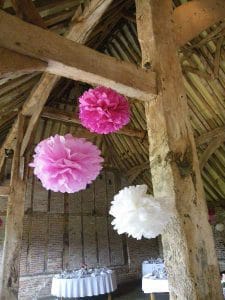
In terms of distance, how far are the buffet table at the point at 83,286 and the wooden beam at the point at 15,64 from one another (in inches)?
189

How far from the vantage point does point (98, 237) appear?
8.98 meters

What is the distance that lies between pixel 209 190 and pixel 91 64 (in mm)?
7560

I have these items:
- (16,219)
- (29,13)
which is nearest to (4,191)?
(16,219)

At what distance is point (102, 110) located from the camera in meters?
1.75

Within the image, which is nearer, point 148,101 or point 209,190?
point 148,101

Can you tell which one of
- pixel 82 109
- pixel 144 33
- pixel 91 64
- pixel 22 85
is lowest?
pixel 82 109

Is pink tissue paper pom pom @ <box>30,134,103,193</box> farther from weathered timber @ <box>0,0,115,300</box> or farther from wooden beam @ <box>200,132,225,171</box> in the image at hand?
wooden beam @ <box>200,132,225,171</box>

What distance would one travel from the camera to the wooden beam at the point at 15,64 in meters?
1.36

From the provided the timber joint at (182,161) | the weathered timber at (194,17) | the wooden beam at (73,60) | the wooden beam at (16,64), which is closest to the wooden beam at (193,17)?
the weathered timber at (194,17)

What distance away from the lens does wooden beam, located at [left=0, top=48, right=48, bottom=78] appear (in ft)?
4.45

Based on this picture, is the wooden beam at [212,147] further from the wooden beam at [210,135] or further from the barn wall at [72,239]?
the barn wall at [72,239]

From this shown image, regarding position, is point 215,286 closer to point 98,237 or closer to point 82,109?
point 82,109

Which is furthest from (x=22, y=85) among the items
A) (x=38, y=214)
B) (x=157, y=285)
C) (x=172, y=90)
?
(x=38, y=214)

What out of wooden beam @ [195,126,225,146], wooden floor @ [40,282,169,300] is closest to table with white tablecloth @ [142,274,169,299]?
wooden floor @ [40,282,169,300]
